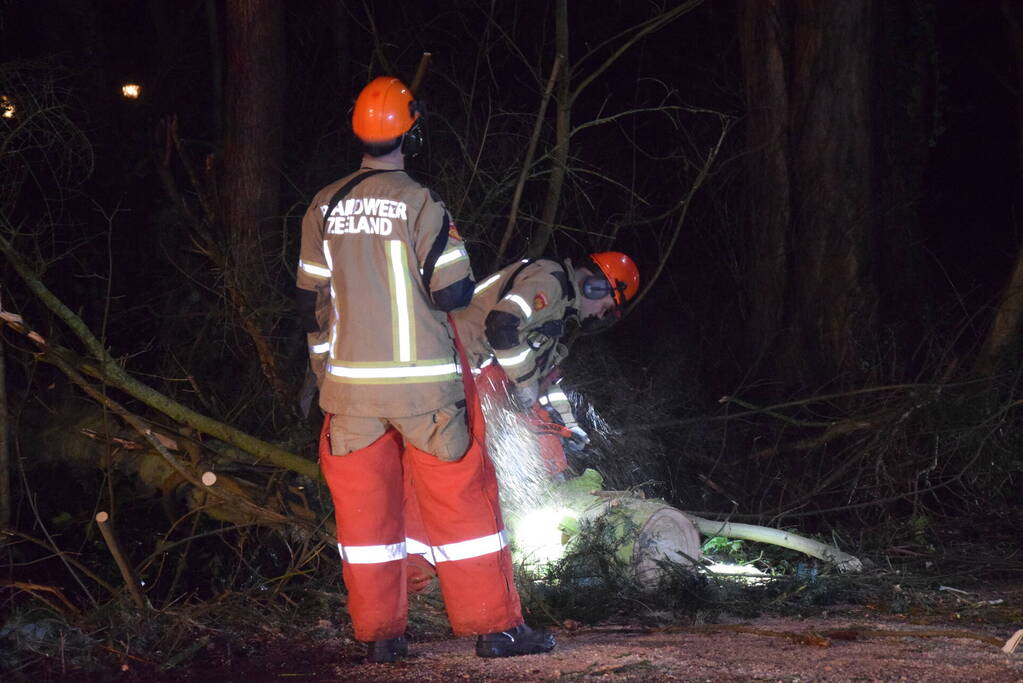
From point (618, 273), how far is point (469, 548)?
1859mm

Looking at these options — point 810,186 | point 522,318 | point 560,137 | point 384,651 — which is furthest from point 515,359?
point 810,186

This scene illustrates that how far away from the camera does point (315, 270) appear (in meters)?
4.16

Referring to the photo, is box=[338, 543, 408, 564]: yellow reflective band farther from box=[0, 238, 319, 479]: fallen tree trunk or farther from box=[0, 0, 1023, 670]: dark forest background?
box=[0, 238, 319, 479]: fallen tree trunk

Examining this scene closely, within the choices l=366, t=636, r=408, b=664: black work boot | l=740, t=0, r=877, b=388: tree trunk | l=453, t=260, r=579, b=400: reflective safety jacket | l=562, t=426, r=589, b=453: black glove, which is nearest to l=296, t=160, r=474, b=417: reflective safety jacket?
l=453, t=260, r=579, b=400: reflective safety jacket

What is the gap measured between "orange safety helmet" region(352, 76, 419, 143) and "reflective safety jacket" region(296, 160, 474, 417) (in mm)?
189

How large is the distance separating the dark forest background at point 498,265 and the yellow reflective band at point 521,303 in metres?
1.53

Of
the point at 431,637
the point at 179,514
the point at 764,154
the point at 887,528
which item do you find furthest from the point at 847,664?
the point at 764,154

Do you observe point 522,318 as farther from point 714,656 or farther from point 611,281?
point 714,656

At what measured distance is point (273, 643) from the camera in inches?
173

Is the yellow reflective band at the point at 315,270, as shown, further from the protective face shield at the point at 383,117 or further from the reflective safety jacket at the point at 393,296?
the protective face shield at the point at 383,117

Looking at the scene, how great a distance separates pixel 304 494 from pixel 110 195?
11.3 feet

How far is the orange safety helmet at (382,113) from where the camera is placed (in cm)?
411

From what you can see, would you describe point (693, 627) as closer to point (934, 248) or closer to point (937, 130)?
point (937, 130)

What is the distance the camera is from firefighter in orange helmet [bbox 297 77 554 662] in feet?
12.9
